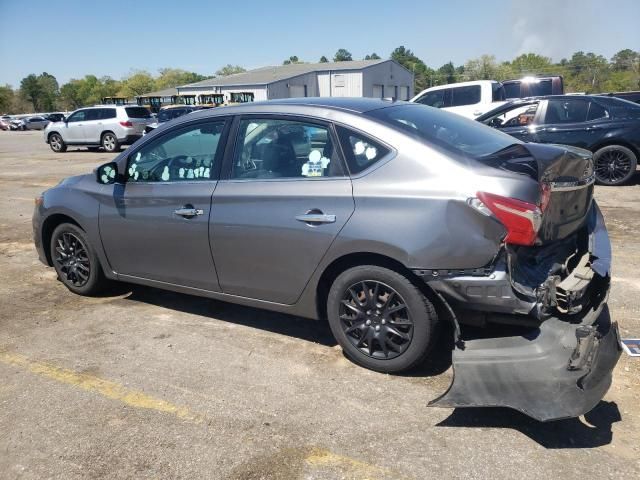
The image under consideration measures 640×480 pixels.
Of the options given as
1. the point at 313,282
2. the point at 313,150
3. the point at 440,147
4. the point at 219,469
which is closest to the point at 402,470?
the point at 219,469

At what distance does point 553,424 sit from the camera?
9.18 ft

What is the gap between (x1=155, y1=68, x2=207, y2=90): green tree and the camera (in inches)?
4476

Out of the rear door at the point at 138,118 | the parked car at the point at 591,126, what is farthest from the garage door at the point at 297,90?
the parked car at the point at 591,126

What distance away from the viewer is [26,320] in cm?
448

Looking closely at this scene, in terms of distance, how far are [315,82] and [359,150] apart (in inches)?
2088

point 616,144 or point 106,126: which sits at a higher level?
point 106,126

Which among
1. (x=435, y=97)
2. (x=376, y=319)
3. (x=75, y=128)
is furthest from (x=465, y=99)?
(x=75, y=128)

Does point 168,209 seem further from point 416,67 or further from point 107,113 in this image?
point 416,67

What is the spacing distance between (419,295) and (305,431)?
986mm

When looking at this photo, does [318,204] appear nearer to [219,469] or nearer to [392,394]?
[392,394]

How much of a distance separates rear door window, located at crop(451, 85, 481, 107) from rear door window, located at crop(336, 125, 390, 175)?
40.1 ft

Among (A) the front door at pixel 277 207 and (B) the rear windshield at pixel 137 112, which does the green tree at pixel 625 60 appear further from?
(A) the front door at pixel 277 207

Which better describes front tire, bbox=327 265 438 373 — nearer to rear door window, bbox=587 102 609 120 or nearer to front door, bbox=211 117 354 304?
front door, bbox=211 117 354 304

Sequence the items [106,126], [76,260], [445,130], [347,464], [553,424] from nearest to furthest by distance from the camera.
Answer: [347,464] < [553,424] < [445,130] < [76,260] < [106,126]
